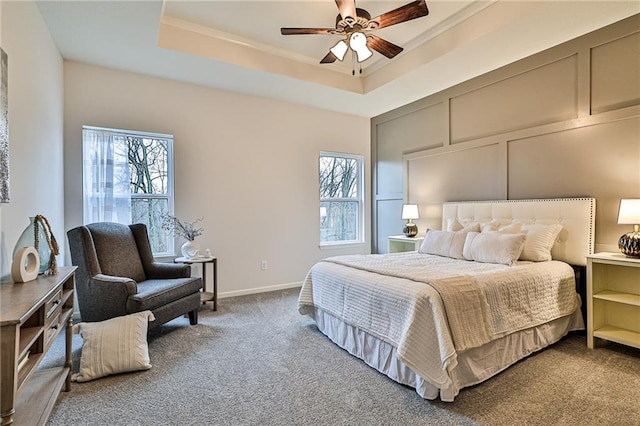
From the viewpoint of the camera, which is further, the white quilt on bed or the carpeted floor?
the white quilt on bed

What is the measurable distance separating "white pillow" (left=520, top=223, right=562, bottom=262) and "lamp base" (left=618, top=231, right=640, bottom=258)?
1.64ft

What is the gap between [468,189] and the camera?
161 inches

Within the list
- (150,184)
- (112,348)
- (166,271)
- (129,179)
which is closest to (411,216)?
(166,271)

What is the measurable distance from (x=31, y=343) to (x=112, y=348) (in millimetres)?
1037

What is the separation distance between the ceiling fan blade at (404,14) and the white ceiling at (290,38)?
0.70 meters

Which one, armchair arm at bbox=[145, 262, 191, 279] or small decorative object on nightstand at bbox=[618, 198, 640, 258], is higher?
small decorative object on nightstand at bbox=[618, 198, 640, 258]

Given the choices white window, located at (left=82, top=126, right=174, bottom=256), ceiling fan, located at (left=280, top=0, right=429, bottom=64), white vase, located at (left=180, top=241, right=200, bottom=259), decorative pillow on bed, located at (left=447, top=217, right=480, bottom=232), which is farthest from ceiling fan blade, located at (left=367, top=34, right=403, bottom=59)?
white vase, located at (left=180, top=241, right=200, bottom=259)

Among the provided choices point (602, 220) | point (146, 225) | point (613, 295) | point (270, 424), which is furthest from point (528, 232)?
point (146, 225)

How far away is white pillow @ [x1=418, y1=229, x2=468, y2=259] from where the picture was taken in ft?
11.0

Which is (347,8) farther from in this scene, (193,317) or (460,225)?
(193,317)

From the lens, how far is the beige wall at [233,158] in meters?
3.47

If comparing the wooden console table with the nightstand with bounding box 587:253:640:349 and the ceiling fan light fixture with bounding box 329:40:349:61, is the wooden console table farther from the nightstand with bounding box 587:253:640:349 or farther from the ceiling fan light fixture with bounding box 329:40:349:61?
the nightstand with bounding box 587:253:640:349

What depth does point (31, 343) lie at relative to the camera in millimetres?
1329

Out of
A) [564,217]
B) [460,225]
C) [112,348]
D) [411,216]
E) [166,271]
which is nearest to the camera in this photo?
[112,348]
